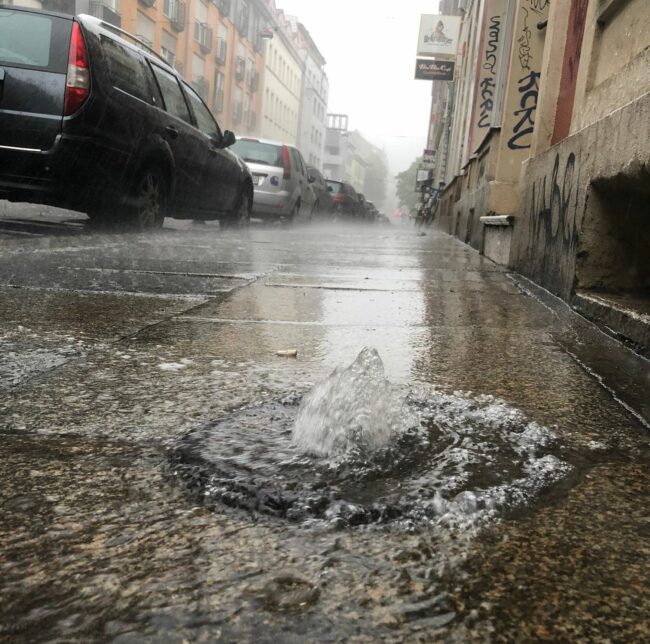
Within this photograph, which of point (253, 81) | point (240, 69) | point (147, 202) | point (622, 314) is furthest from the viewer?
point (253, 81)

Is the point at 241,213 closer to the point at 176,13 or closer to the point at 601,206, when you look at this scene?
the point at 601,206

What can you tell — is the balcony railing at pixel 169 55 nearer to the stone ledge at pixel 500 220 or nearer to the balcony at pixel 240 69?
the balcony at pixel 240 69

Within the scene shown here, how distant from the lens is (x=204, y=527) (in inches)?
39.3

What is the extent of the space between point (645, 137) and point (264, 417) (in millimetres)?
1847

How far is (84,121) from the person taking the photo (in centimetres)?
568

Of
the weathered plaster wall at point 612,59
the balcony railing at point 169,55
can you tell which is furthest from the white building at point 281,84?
the weathered plaster wall at point 612,59

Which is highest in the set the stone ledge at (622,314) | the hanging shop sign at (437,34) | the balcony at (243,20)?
the balcony at (243,20)

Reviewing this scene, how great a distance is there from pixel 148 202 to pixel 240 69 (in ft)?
135

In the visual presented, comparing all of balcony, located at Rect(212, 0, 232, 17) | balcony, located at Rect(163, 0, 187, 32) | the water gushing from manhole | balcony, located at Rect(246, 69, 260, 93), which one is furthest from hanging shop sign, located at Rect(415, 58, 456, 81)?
the water gushing from manhole

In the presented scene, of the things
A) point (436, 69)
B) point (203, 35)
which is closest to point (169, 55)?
point (203, 35)

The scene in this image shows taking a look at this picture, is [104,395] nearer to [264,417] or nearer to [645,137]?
[264,417]

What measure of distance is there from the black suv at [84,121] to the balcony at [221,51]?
35.1m

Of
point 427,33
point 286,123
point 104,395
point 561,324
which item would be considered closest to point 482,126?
point 561,324

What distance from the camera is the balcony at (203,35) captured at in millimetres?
36438
